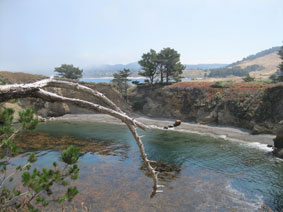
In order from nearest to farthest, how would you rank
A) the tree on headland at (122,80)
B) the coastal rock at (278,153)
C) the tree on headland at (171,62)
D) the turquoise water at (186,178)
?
the turquoise water at (186,178) → the coastal rock at (278,153) → the tree on headland at (171,62) → the tree on headland at (122,80)

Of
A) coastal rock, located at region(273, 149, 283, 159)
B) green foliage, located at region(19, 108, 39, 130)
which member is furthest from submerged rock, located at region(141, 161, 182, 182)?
green foliage, located at region(19, 108, 39, 130)

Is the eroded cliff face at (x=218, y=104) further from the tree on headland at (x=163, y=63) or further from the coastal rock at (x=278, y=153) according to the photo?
the tree on headland at (x=163, y=63)

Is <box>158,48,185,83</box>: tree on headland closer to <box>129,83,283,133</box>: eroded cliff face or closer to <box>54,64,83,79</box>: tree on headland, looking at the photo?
<box>129,83,283,133</box>: eroded cliff face

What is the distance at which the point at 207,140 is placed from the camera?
35000 millimetres

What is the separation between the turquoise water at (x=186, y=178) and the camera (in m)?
15.3

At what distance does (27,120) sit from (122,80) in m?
63.0

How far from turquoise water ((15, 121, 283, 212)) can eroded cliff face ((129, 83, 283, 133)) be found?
941 centimetres

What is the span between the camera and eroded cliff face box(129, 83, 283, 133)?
41.3 meters

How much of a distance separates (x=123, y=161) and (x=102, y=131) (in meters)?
18.1

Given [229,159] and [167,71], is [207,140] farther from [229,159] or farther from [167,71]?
[167,71]

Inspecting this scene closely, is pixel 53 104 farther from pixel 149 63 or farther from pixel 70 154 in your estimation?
pixel 70 154

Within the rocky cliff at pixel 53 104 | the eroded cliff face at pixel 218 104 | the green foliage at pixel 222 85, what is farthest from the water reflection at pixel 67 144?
the green foliage at pixel 222 85

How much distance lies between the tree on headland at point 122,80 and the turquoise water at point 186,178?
38165 mm

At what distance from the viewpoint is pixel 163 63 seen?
66375 mm
